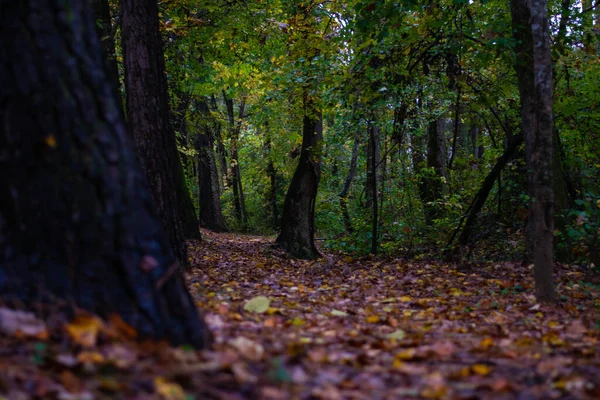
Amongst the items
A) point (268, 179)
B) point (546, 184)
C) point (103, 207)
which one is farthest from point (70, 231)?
point (268, 179)

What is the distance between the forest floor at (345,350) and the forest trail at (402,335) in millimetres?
11

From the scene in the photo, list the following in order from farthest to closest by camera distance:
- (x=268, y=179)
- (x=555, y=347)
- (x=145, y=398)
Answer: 1. (x=268, y=179)
2. (x=555, y=347)
3. (x=145, y=398)

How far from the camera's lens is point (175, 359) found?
2250 mm

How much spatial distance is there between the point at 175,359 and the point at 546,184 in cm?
425

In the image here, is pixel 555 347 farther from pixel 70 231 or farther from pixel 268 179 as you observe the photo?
pixel 268 179

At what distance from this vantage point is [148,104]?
626 cm

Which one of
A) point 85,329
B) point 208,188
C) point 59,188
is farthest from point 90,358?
point 208,188

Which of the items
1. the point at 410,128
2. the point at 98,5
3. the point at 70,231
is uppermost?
the point at 98,5

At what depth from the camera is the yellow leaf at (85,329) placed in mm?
2164

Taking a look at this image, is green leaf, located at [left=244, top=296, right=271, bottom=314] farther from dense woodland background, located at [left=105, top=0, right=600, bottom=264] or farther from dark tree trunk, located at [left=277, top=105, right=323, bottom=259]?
dark tree trunk, located at [left=277, top=105, right=323, bottom=259]

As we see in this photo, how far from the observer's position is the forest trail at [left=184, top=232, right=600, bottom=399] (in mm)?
2451

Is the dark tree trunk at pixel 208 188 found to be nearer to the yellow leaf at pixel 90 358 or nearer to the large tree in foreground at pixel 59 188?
the large tree in foreground at pixel 59 188

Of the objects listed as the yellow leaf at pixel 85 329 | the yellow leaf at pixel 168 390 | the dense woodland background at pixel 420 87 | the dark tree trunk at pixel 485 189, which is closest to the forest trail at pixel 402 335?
the yellow leaf at pixel 168 390

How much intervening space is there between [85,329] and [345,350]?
164 centimetres
